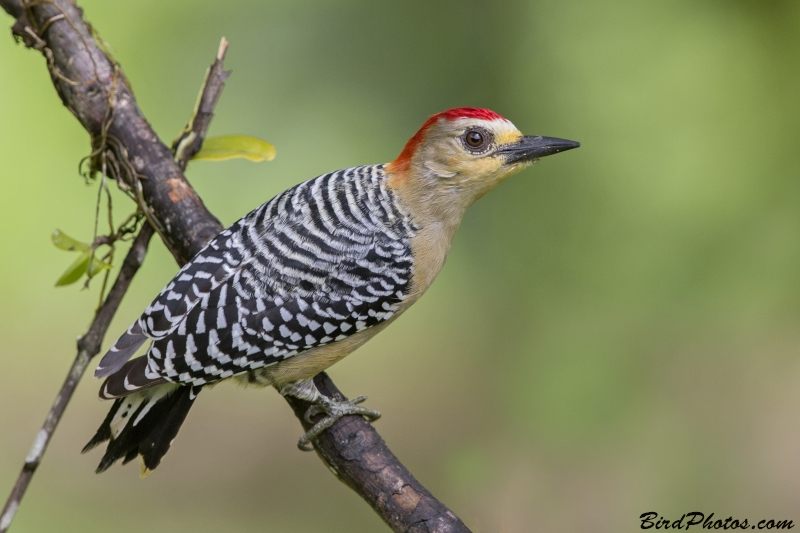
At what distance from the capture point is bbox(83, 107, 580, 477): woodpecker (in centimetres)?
207

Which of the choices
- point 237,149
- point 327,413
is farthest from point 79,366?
point 237,149

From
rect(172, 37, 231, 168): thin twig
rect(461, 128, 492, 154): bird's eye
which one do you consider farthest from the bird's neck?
rect(172, 37, 231, 168): thin twig

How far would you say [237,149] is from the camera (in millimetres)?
2488

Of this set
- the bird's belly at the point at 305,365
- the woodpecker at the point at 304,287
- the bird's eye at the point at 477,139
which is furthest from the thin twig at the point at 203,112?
the bird's eye at the point at 477,139

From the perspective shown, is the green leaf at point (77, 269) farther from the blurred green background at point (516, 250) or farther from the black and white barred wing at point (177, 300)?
the blurred green background at point (516, 250)

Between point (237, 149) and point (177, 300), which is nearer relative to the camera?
point (177, 300)

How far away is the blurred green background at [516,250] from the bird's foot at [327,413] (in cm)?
85

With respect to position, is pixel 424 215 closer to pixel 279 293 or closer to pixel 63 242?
pixel 279 293

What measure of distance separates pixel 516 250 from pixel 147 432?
1845 mm

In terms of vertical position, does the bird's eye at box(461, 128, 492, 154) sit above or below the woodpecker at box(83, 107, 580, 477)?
above

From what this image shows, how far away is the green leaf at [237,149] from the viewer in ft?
8.11

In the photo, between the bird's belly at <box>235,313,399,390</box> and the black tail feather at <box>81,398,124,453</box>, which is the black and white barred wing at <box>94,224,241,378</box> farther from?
the bird's belly at <box>235,313,399,390</box>

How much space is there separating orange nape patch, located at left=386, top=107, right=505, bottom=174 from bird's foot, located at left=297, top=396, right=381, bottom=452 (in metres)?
0.73

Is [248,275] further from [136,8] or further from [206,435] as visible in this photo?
[136,8]
